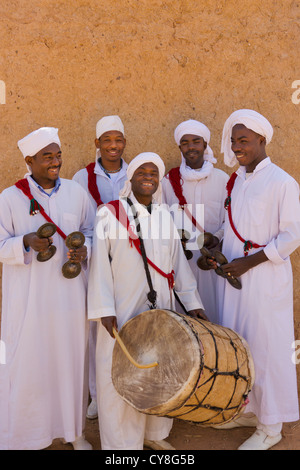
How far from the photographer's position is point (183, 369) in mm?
3242

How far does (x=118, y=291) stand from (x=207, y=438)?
143cm

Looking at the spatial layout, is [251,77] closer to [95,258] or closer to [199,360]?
[95,258]

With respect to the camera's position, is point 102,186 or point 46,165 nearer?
point 46,165

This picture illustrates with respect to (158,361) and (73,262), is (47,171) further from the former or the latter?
(158,361)

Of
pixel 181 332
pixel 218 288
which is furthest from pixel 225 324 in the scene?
pixel 181 332

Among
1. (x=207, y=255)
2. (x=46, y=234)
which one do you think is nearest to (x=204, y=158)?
(x=207, y=255)

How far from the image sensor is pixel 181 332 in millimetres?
3314

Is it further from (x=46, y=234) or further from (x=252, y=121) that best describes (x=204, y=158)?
(x=46, y=234)

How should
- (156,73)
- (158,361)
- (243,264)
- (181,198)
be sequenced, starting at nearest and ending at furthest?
A: (158,361), (243,264), (181,198), (156,73)

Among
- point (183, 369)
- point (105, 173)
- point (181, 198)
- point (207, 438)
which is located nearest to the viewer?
point (183, 369)

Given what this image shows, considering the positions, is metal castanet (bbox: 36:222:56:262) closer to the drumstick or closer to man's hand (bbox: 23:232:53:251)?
man's hand (bbox: 23:232:53:251)

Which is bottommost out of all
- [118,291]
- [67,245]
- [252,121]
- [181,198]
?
[118,291]

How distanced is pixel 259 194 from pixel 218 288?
2.71 feet

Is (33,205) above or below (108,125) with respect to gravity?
below
